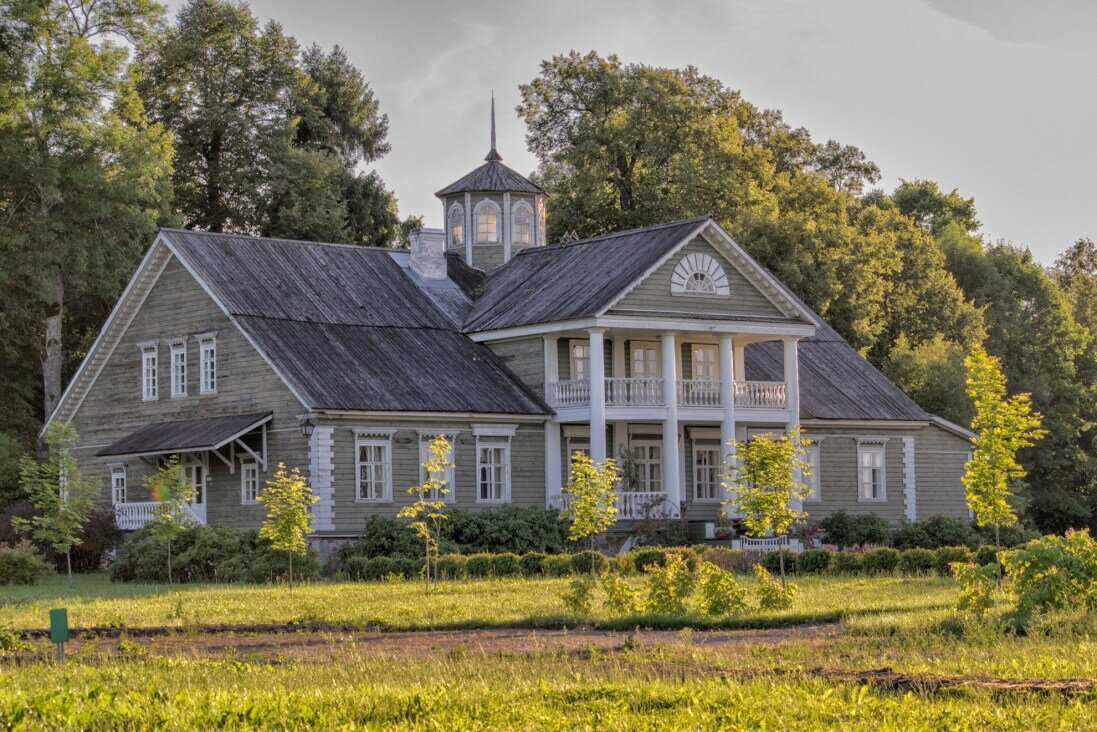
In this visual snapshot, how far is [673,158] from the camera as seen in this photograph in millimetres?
61438

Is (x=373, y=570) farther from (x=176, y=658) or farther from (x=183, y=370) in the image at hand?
(x=176, y=658)

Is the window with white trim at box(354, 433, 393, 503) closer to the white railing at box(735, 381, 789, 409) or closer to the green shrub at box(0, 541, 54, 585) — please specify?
the green shrub at box(0, 541, 54, 585)

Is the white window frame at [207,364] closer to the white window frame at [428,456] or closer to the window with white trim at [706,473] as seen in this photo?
the white window frame at [428,456]

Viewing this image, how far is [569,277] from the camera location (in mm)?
46094

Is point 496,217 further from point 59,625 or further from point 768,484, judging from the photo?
point 59,625

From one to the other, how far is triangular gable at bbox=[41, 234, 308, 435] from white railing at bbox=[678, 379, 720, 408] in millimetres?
12332

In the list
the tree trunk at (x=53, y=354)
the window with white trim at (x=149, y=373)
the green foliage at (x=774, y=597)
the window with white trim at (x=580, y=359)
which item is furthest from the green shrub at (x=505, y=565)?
the tree trunk at (x=53, y=354)

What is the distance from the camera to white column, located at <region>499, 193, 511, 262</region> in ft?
172

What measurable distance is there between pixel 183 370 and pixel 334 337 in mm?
4374

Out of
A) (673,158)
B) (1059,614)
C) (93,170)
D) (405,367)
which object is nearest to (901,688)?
(1059,614)

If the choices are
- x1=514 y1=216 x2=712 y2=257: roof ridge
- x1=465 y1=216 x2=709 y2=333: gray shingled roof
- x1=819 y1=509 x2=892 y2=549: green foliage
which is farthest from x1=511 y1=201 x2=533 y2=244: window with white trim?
x1=819 y1=509 x2=892 y2=549: green foliage

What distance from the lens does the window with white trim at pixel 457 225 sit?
52.8m

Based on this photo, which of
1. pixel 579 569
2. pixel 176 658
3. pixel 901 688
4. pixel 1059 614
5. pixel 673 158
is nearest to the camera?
pixel 901 688

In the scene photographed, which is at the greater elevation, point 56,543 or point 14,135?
→ point 14,135
